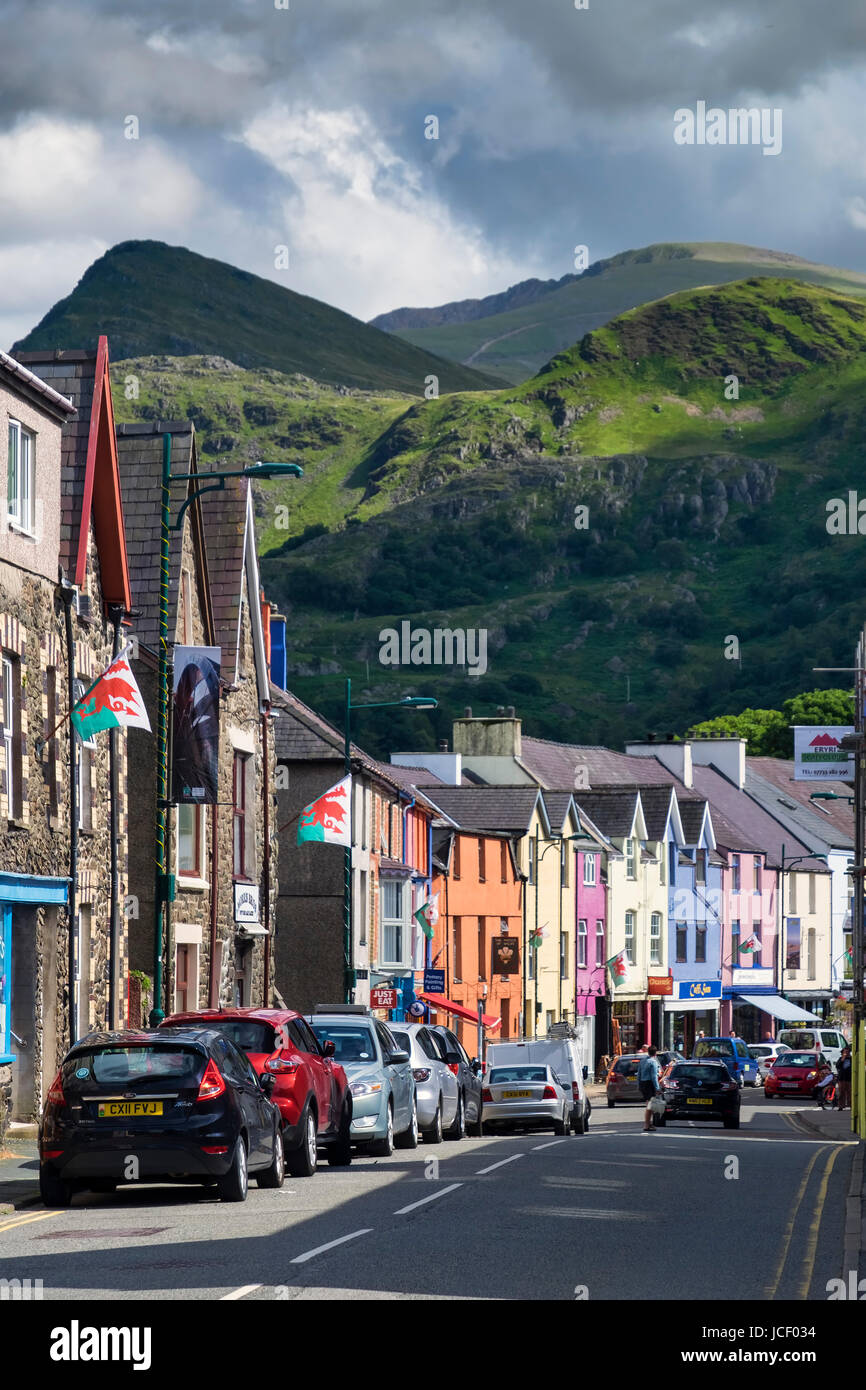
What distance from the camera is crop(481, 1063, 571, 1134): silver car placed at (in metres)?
35.2

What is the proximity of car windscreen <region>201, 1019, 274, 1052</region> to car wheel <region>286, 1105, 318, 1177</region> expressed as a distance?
2.81 feet

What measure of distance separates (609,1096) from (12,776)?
1398 inches

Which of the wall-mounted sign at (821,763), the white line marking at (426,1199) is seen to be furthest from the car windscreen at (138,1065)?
the wall-mounted sign at (821,763)

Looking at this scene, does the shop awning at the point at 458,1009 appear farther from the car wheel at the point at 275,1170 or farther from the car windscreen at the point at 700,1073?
the car wheel at the point at 275,1170

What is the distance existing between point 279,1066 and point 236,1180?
2.98 meters

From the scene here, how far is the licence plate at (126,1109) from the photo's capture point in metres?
18.0

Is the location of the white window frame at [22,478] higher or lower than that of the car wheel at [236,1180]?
higher

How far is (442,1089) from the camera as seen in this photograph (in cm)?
3002

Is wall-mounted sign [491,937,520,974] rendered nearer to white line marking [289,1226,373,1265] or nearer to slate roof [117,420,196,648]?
slate roof [117,420,196,648]

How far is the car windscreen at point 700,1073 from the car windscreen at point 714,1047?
19.0 metres


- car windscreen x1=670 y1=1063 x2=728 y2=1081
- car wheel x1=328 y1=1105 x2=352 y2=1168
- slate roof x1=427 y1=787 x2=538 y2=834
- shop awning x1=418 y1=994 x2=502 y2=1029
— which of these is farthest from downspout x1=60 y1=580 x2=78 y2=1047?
slate roof x1=427 y1=787 x2=538 y2=834
